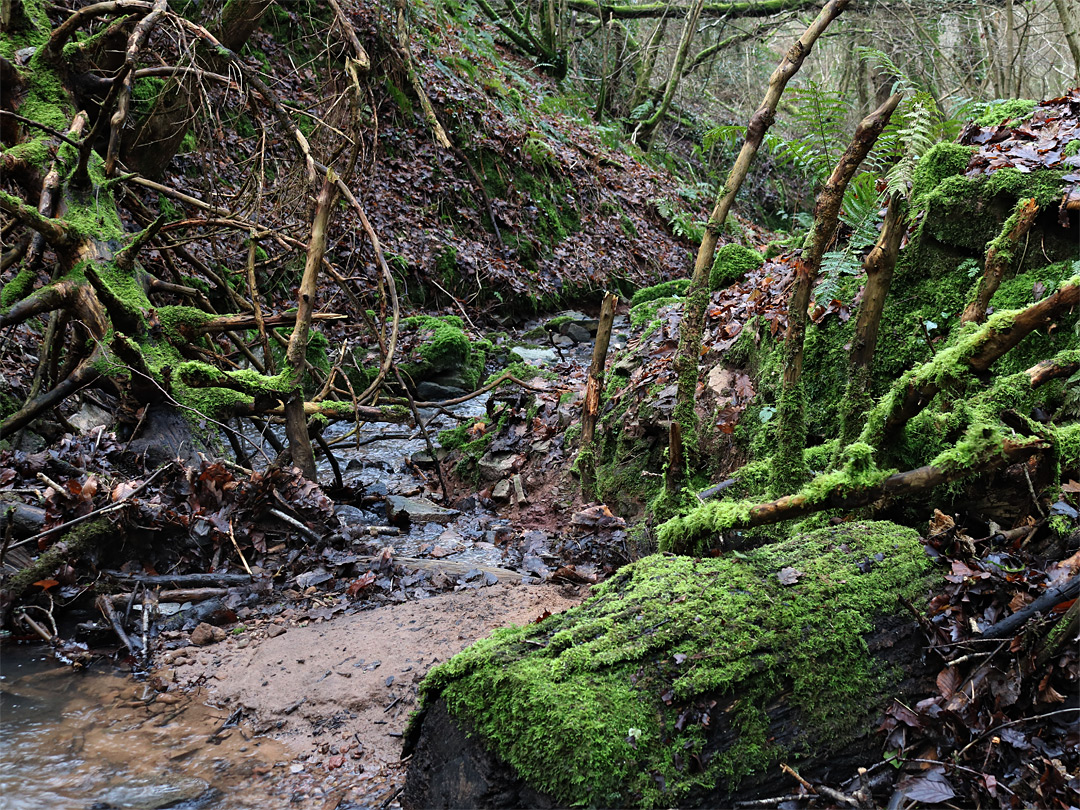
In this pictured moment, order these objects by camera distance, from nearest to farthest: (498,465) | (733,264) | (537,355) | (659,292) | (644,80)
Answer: (733,264) → (498,465) → (537,355) → (659,292) → (644,80)

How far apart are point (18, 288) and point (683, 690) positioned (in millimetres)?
5668

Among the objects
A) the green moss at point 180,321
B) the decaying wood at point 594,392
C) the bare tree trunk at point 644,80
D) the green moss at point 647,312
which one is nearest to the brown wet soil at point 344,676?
the decaying wood at point 594,392

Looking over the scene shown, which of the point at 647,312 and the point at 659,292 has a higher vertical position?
the point at 647,312

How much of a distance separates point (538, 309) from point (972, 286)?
905 centimetres

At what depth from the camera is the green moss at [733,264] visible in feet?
22.5

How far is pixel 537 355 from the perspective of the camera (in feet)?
33.8

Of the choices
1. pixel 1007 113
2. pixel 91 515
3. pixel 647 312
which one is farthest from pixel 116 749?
pixel 1007 113

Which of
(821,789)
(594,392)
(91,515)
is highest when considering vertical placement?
(821,789)

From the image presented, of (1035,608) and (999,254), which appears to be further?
(999,254)

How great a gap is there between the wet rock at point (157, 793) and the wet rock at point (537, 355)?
7431 millimetres

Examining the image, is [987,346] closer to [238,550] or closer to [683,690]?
[683,690]

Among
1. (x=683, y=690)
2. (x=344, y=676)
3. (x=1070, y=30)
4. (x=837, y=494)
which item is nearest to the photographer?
(x=683, y=690)

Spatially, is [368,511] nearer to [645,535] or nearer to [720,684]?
[645,535]

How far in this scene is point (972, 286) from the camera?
3986 millimetres
